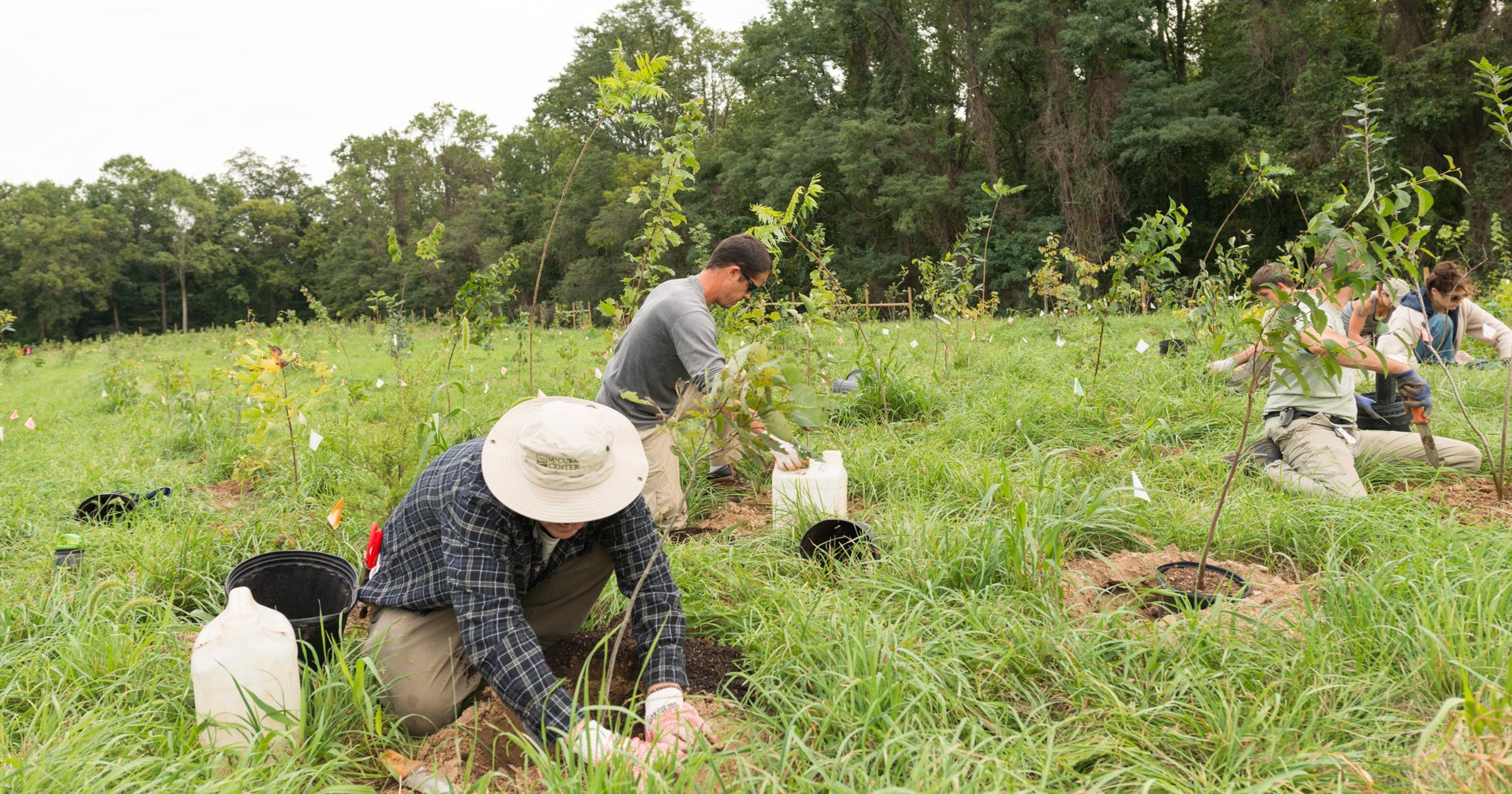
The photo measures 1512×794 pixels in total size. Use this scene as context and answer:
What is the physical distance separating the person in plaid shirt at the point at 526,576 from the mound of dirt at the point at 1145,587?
1.20 meters

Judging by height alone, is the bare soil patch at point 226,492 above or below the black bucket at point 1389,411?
below

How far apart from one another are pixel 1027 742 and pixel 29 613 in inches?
115

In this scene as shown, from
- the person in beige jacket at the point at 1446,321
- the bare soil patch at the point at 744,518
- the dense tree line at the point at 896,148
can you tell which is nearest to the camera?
the bare soil patch at the point at 744,518

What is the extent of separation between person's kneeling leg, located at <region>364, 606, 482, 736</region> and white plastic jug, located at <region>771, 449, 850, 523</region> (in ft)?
4.58

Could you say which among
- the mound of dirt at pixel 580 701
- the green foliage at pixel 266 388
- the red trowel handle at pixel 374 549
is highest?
the green foliage at pixel 266 388

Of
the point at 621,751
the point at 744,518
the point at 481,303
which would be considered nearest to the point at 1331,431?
the point at 744,518

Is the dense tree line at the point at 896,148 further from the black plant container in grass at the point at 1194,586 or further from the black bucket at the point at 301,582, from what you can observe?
the black plant container in grass at the point at 1194,586

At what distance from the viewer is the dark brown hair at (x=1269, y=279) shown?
3311mm

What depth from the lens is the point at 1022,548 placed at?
2.48 metres

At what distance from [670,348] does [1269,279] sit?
258cm

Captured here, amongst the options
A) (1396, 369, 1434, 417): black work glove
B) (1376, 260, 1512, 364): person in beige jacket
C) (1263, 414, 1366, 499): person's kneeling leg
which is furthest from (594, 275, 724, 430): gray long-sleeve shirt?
(1376, 260, 1512, 364): person in beige jacket

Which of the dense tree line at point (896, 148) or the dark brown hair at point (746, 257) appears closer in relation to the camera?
the dark brown hair at point (746, 257)

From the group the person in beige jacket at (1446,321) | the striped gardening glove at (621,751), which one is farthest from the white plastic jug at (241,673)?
the person in beige jacket at (1446,321)

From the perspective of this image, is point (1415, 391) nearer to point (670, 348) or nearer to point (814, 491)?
point (814, 491)
